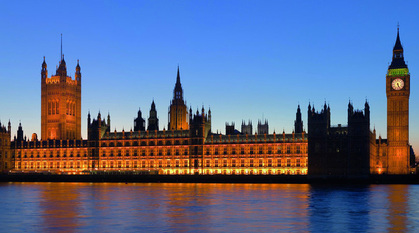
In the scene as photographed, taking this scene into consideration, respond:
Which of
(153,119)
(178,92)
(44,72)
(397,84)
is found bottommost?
(153,119)

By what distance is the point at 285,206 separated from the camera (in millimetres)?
64812

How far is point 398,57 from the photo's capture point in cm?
14188

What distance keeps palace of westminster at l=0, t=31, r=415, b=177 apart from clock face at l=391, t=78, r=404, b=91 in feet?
0.76

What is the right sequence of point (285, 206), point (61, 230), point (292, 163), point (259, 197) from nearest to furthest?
point (61, 230) < point (285, 206) < point (259, 197) < point (292, 163)

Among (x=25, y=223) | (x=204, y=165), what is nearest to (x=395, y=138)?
(x=204, y=165)

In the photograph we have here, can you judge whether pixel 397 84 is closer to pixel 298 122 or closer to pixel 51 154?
pixel 298 122

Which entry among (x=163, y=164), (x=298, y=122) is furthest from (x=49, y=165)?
(x=298, y=122)

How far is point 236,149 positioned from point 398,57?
45161mm

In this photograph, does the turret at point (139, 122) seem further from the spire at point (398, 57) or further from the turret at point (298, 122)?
the spire at point (398, 57)

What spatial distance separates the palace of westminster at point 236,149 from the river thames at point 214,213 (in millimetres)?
45933

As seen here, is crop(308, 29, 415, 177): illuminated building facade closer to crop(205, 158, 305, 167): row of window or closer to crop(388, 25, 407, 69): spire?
crop(205, 158, 305, 167): row of window

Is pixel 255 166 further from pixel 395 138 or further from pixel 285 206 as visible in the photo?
pixel 285 206

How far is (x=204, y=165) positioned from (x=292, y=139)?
22.8 meters

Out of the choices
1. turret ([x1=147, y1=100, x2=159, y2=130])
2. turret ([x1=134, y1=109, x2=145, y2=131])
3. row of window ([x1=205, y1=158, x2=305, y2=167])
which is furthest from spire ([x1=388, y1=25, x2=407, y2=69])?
turret ([x1=134, y1=109, x2=145, y2=131])
